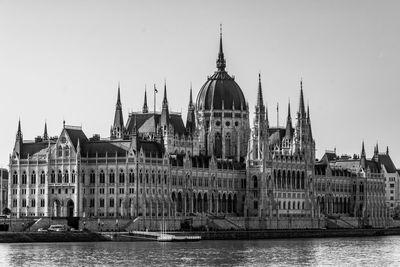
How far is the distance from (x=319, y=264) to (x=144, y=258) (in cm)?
1806

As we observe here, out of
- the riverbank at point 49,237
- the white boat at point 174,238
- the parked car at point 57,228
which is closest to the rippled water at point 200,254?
the white boat at point 174,238

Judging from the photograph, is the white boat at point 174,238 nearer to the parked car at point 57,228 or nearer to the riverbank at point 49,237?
the riverbank at point 49,237

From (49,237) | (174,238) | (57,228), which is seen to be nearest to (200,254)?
(174,238)

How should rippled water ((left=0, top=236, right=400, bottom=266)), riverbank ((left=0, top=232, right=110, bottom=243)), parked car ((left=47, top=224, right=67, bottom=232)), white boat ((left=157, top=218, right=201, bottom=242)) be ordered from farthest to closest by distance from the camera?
parked car ((left=47, top=224, right=67, bottom=232)) → white boat ((left=157, top=218, right=201, bottom=242)) → riverbank ((left=0, top=232, right=110, bottom=243)) → rippled water ((left=0, top=236, right=400, bottom=266))

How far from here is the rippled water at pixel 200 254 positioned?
15212 cm

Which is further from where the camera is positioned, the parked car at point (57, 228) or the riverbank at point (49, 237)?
the parked car at point (57, 228)

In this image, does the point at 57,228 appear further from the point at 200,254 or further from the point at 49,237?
the point at 200,254

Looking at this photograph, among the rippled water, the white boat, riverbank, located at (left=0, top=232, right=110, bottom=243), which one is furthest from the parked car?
the white boat

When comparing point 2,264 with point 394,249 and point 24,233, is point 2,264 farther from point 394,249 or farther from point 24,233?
point 394,249

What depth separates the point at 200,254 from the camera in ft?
539

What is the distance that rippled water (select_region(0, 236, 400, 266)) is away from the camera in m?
152

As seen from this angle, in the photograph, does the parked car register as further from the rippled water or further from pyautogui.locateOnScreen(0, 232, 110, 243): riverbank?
the rippled water

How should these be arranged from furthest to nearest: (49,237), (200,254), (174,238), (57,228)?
(57,228) → (174,238) → (49,237) → (200,254)

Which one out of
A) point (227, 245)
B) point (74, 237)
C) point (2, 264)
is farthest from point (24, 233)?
point (2, 264)
